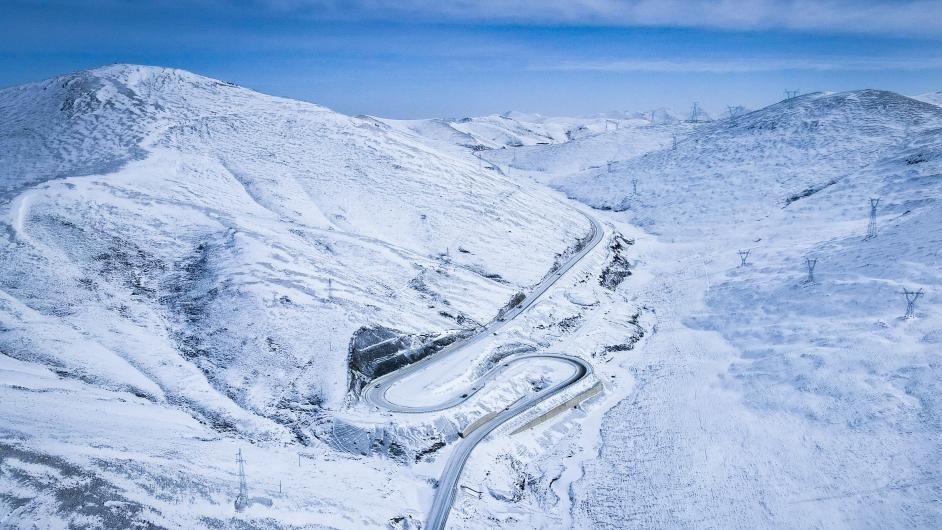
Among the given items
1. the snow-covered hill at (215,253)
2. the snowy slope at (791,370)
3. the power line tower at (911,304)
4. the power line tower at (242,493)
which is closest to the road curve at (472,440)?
the snow-covered hill at (215,253)

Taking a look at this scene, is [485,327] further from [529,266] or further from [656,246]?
[656,246]

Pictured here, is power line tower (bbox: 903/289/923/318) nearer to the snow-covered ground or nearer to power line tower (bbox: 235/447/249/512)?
the snow-covered ground

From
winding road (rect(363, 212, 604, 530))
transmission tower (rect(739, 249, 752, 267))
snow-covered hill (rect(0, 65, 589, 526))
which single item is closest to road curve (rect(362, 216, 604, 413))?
winding road (rect(363, 212, 604, 530))

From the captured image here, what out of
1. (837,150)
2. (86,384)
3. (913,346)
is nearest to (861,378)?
(913,346)

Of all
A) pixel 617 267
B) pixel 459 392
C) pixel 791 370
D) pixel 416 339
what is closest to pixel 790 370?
pixel 791 370

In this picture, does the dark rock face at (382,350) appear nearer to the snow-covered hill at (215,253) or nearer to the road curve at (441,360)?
the road curve at (441,360)

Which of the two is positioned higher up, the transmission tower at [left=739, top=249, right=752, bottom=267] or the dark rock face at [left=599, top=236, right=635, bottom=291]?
the transmission tower at [left=739, top=249, right=752, bottom=267]
